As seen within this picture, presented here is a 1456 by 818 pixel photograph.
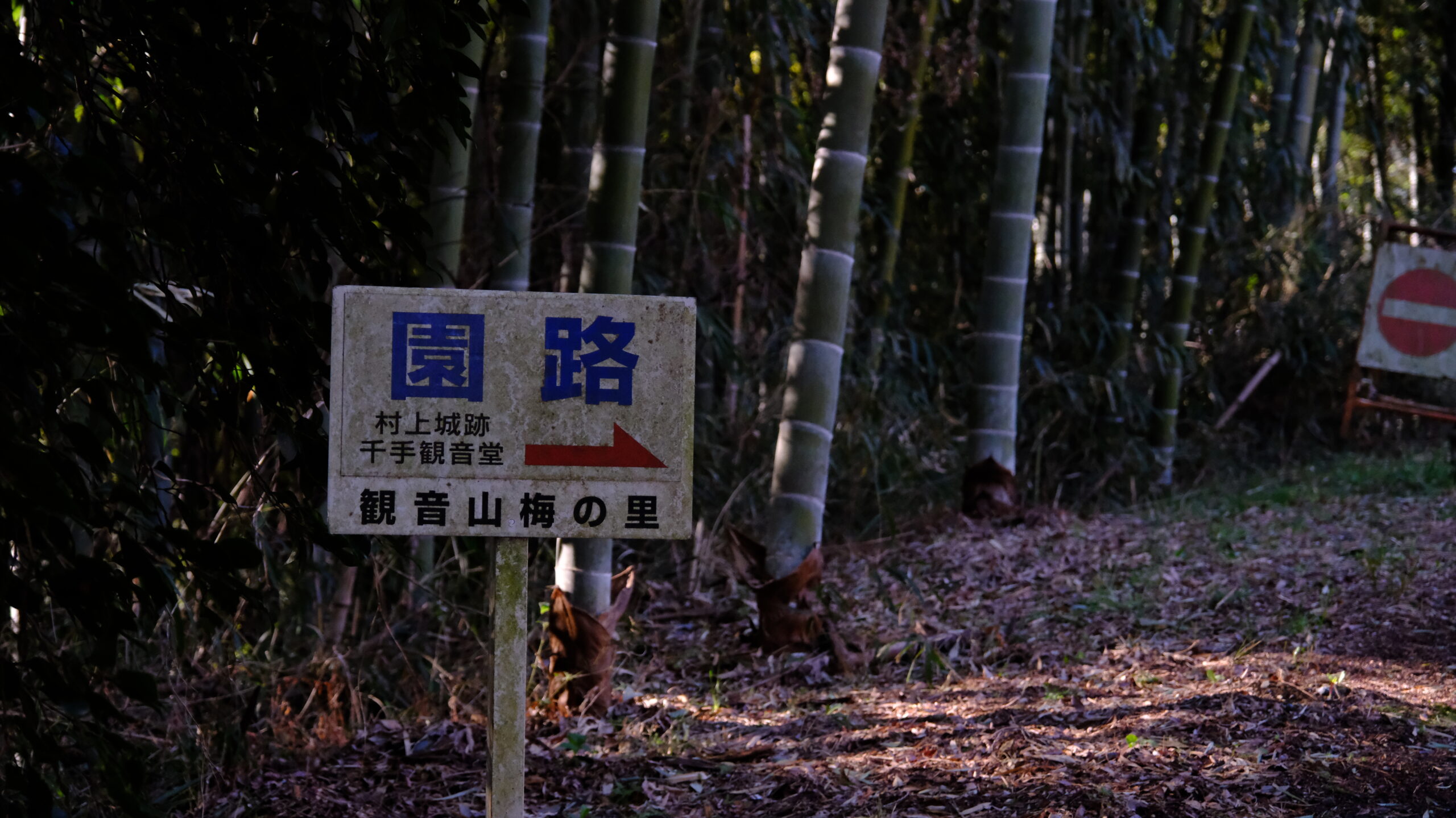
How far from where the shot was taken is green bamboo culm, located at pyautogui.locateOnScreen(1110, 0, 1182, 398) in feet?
20.8

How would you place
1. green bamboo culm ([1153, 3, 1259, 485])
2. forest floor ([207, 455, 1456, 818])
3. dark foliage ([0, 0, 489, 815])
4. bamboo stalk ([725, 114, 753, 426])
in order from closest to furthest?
dark foliage ([0, 0, 489, 815]) → forest floor ([207, 455, 1456, 818]) → bamboo stalk ([725, 114, 753, 426]) → green bamboo culm ([1153, 3, 1259, 485])

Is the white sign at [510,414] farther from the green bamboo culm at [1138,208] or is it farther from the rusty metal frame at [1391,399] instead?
Answer: the green bamboo culm at [1138,208]

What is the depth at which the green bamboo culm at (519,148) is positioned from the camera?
10.9 ft

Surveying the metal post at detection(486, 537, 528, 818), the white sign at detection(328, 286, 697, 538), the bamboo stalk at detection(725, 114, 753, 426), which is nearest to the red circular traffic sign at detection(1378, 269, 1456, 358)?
the bamboo stalk at detection(725, 114, 753, 426)

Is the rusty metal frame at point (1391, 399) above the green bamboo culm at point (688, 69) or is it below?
below

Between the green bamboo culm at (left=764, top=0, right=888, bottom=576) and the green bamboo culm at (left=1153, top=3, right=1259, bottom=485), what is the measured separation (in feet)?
9.58

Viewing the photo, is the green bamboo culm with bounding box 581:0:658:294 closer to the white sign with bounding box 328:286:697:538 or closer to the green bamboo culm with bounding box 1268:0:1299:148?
the white sign with bounding box 328:286:697:538

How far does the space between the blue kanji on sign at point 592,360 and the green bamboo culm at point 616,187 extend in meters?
1.42

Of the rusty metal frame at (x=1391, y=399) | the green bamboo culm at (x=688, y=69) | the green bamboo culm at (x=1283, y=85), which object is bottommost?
the rusty metal frame at (x=1391, y=399)

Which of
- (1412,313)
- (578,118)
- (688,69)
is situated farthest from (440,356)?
(1412,313)

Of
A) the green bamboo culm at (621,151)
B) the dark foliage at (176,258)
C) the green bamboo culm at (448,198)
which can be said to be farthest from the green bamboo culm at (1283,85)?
the dark foliage at (176,258)

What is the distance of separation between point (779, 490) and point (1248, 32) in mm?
3623

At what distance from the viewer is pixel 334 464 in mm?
1787

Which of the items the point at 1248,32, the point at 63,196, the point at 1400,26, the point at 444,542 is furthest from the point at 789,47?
the point at 1400,26
